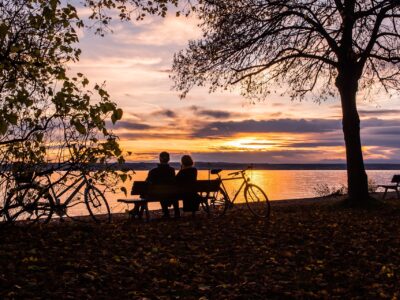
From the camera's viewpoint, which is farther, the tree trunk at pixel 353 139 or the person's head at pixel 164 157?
the tree trunk at pixel 353 139

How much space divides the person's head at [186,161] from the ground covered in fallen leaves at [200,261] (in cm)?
173

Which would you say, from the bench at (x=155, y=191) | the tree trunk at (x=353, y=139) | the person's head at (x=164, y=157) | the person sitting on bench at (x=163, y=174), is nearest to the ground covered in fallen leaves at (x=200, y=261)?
the bench at (x=155, y=191)

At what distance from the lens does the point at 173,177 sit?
14.3 metres

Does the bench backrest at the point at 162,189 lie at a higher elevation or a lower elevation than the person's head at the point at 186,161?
lower

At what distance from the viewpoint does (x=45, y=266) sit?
8234mm

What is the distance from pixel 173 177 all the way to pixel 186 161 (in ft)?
2.28

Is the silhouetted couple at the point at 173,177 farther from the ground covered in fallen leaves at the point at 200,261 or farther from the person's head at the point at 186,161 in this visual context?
the ground covered in fallen leaves at the point at 200,261

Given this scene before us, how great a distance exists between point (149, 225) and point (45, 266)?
493 cm

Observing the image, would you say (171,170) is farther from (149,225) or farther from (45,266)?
(45,266)

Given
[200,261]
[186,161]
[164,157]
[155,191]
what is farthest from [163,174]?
[200,261]

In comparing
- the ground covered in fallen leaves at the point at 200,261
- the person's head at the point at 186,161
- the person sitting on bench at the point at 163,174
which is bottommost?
the ground covered in fallen leaves at the point at 200,261

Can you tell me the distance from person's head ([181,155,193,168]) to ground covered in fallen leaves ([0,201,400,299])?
1728 millimetres

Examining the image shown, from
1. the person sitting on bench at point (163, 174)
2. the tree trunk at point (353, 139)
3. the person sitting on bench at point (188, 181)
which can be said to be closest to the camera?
the person sitting on bench at point (163, 174)

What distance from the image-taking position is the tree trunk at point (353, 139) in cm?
1866
